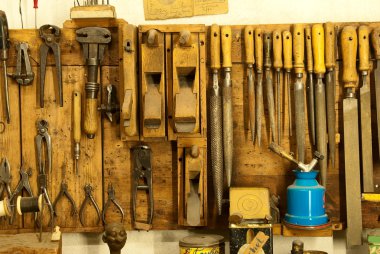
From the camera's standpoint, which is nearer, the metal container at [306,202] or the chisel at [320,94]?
the metal container at [306,202]

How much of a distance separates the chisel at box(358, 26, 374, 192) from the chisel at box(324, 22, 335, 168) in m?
0.10

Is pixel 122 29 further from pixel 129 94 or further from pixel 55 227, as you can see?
pixel 55 227

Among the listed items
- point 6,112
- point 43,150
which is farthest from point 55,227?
point 6,112

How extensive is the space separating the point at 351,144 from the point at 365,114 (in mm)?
125

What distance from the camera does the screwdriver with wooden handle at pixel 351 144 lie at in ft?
6.96

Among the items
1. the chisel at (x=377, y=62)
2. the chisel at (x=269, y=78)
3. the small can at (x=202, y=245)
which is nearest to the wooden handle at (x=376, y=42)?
the chisel at (x=377, y=62)

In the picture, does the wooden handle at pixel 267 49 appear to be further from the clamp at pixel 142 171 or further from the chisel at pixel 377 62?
the clamp at pixel 142 171

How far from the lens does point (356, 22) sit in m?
2.17

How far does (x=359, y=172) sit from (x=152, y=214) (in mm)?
803

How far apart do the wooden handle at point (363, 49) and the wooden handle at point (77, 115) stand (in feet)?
3.54

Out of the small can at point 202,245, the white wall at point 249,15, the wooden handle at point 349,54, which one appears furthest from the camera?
the white wall at point 249,15

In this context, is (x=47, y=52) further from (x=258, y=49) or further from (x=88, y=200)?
(x=258, y=49)

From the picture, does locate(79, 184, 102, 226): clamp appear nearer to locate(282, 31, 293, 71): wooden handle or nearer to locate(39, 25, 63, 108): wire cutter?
locate(39, 25, 63, 108): wire cutter

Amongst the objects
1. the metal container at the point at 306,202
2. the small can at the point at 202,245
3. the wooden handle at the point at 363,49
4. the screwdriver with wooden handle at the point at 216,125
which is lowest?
the small can at the point at 202,245
